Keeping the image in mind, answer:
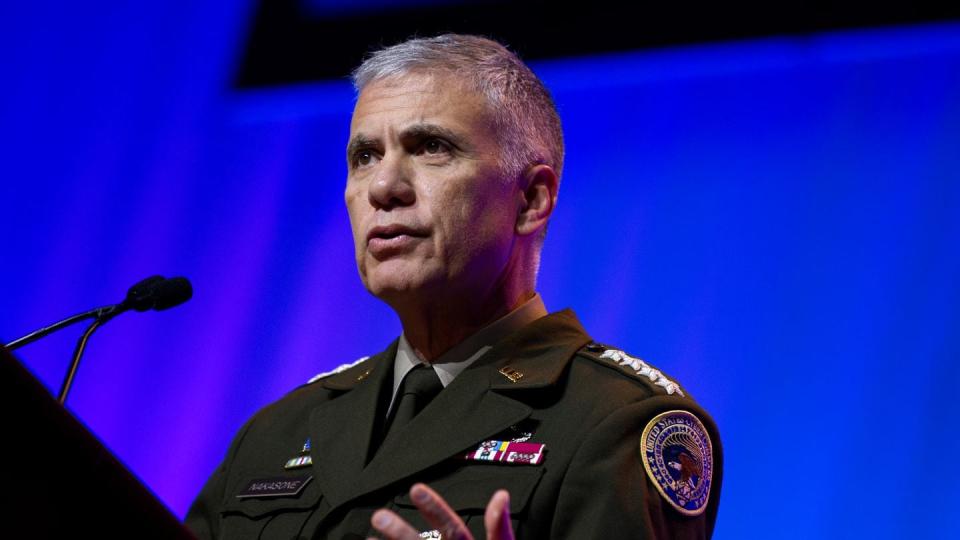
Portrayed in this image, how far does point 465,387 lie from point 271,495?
1.27 feet

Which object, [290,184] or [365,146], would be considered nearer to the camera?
[365,146]

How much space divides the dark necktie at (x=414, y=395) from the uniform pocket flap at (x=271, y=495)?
0.52ft

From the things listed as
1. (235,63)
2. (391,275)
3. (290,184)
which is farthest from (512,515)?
(235,63)

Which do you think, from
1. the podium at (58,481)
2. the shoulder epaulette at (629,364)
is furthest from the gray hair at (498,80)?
the podium at (58,481)

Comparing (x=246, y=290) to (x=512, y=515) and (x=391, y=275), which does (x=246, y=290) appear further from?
(x=512, y=515)

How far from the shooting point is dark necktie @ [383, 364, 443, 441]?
2047 mm

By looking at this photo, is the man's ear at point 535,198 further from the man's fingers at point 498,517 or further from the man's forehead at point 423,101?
the man's fingers at point 498,517

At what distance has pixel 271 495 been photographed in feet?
6.71

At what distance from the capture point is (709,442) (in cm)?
188

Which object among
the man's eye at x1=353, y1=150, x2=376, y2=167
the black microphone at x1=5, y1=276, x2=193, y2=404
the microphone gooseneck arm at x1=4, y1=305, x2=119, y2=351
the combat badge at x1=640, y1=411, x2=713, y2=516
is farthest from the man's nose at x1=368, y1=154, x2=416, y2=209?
the combat badge at x1=640, y1=411, x2=713, y2=516

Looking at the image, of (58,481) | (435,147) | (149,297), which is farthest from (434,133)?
(58,481)

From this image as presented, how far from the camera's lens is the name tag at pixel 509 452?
1.83m

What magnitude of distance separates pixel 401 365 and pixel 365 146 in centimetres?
40

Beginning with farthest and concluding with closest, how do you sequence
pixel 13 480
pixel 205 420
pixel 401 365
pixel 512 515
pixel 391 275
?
1. pixel 205 420
2. pixel 401 365
3. pixel 391 275
4. pixel 512 515
5. pixel 13 480
